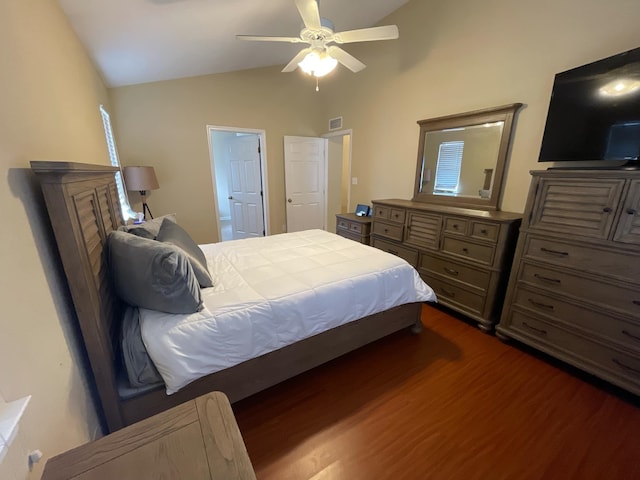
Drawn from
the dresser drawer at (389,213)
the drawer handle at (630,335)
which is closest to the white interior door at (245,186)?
the dresser drawer at (389,213)

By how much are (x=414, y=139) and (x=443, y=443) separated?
297cm

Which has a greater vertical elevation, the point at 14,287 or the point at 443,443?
the point at 14,287

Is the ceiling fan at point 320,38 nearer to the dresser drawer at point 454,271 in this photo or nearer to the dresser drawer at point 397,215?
the dresser drawer at point 397,215

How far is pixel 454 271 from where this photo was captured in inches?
95.6

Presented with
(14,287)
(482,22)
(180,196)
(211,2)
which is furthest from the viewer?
(180,196)

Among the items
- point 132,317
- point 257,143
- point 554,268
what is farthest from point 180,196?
point 554,268

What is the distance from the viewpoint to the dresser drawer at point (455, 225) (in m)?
2.29

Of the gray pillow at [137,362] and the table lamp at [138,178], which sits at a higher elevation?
the table lamp at [138,178]

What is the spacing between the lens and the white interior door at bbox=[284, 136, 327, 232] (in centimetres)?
445

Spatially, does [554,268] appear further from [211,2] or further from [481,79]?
[211,2]

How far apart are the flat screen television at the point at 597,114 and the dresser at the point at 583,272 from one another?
0.29 meters

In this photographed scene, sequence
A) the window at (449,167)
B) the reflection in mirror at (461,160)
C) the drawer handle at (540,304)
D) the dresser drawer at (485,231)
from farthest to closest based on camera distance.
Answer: the window at (449,167), the reflection in mirror at (461,160), the dresser drawer at (485,231), the drawer handle at (540,304)

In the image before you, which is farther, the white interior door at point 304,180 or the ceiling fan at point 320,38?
the white interior door at point 304,180

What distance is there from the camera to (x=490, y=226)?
211 cm
